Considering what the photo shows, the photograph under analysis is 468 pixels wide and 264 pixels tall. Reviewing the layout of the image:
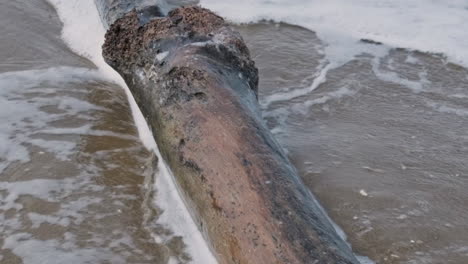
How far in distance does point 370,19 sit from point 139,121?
3219mm

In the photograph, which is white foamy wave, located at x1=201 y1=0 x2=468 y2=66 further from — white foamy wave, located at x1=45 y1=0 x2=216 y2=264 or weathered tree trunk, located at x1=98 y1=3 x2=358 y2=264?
weathered tree trunk, located at x1=98 y1=3 x2=358 y2=264

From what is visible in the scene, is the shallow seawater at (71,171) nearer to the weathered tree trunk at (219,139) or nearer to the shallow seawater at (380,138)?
the weathered tree trunk at (219,139)

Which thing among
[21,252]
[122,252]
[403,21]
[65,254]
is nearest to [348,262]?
[122,252]

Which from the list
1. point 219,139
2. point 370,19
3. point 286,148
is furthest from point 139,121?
point 370,19

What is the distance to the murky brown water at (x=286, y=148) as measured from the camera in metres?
2.90

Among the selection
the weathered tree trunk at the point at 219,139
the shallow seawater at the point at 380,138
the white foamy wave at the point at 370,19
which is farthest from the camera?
the white foamy wave at the point at 370,19

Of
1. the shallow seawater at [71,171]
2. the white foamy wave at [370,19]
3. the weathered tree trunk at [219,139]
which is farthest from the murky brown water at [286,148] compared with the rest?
the weathered tree trunk at [219,139]

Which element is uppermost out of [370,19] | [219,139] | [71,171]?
[219,139]

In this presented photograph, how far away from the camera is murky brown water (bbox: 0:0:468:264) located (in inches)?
114

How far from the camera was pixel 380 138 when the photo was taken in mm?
3842

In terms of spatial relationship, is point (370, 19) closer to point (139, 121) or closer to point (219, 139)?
point (139, 121)

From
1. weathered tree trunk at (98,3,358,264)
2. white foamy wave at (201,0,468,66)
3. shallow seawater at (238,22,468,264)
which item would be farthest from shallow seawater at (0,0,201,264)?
white foamy wave at (201,0,468,66)

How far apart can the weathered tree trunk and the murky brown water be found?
0.44 metres

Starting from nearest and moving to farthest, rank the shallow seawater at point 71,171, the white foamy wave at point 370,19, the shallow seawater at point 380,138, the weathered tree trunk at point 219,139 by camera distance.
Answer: the weathered tree trunk at point 219,139, the shallow seawater at point 71,171, the shallow seawater at point 380,138, the white foamy wave at point 370,19
